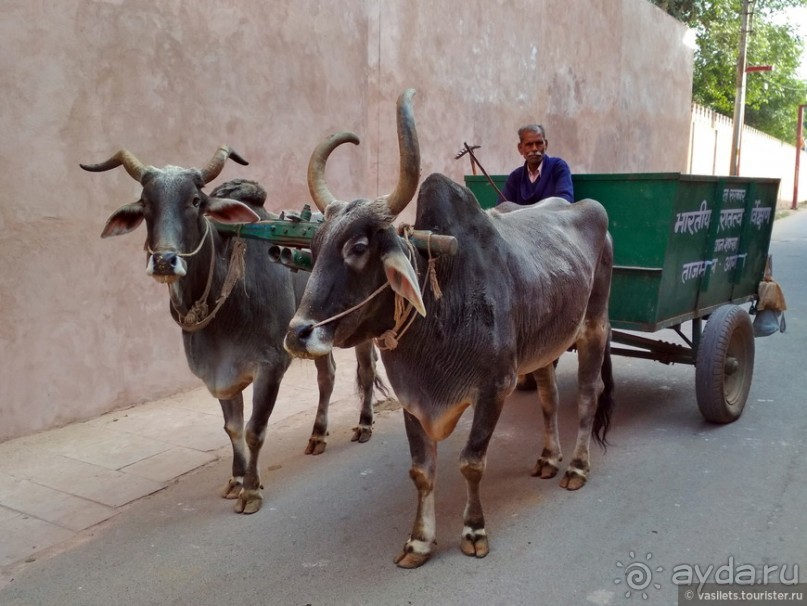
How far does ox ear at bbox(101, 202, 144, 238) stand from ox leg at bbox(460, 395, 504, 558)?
1.84 m

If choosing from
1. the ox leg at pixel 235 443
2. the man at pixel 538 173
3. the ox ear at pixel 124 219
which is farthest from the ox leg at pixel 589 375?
the ox ear at pixel 124 219

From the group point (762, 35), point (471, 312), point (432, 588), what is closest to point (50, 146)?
point (471, 312)

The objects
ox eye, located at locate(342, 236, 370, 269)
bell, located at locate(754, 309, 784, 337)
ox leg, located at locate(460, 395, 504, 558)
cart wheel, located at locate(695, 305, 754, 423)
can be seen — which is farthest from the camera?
bell, located at locate(754, 309, 784, 337)

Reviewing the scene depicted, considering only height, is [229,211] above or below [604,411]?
above

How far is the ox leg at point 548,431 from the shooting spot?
4.09 meters

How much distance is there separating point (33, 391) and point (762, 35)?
965 inches

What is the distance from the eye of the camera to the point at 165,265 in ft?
10.1

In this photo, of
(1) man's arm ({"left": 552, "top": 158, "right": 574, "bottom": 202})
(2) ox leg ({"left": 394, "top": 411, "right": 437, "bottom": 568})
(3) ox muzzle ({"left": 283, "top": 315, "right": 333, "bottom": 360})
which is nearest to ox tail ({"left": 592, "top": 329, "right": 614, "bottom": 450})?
(1) man's arm ({"left": 552, "top": 158, "right": 574, "bottom": 202})

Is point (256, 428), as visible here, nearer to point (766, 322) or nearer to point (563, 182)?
point (563, 182)

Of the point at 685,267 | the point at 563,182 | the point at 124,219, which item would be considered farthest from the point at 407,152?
the point at 685,267

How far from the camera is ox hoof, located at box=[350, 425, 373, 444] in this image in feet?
15.7

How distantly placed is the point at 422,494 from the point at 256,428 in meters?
0.99

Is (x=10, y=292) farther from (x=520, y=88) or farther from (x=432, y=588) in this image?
(x=520, y=88)

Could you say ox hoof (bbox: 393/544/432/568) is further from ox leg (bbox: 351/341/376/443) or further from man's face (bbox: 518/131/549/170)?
man's face (bbox: 518/131/549/170)
